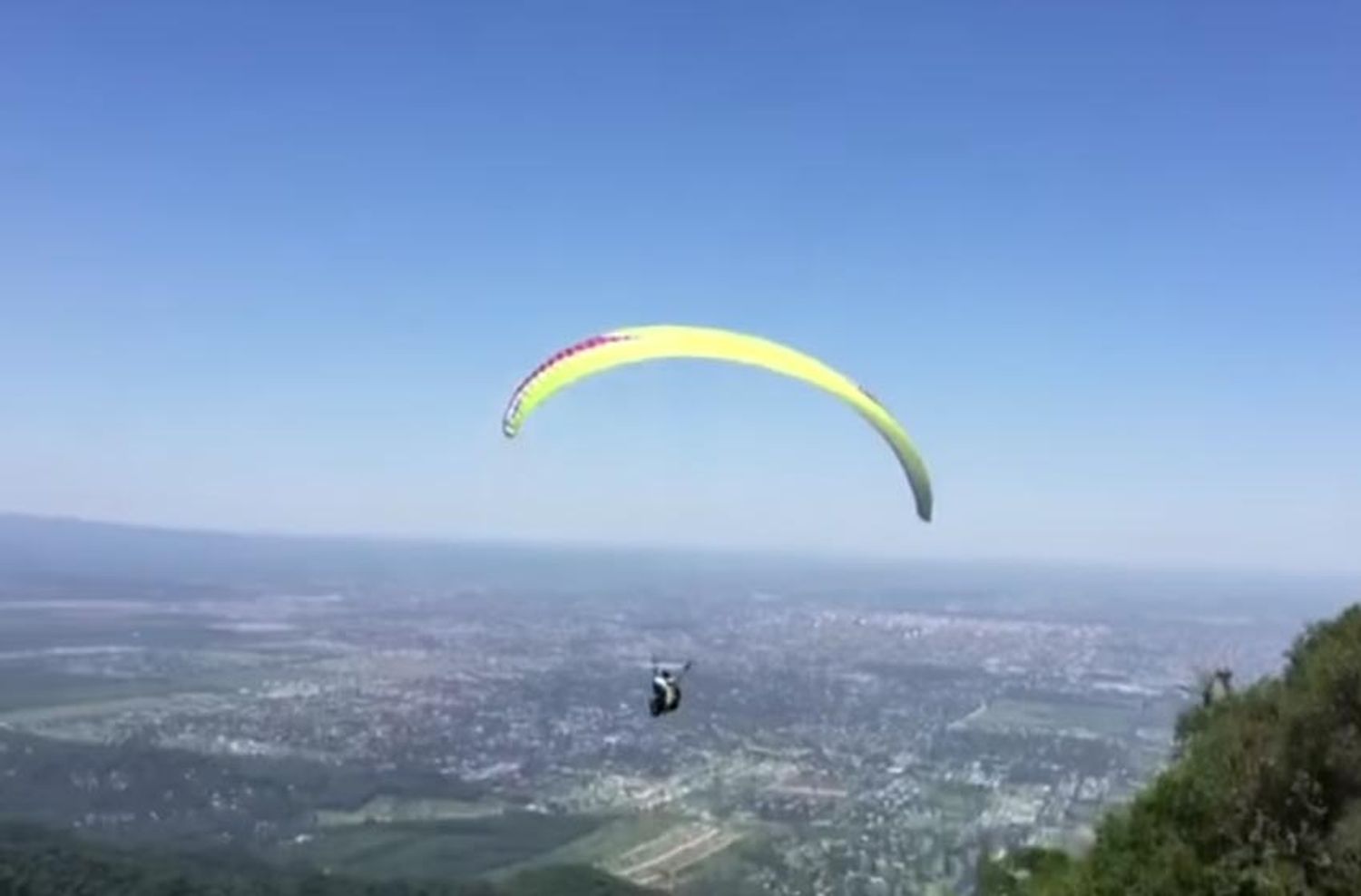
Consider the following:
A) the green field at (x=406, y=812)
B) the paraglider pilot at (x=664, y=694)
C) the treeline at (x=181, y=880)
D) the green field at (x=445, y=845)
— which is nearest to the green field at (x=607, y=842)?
the green field at (x=445, y=845)

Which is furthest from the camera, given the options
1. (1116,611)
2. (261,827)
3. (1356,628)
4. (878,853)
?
(1116,611)

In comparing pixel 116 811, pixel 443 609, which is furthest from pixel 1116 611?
pixel 116 811

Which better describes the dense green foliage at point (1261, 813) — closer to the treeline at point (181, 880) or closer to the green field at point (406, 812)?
the treeline at point (181, 880)

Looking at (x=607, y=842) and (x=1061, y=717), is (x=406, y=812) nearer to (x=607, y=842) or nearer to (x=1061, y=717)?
(x=607, y=842)

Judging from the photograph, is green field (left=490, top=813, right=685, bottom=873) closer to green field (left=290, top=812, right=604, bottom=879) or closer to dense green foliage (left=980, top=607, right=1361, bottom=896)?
green field (left=290, top=812, right=604, bottom=879)

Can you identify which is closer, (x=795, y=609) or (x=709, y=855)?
(x=709, y=855)

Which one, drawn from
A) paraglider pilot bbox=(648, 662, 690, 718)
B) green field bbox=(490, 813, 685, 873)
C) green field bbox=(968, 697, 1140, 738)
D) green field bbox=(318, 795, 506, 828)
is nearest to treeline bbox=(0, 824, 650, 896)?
green field bbox=(490, 813, 685, 873)

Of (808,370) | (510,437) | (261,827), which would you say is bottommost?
(261,827)

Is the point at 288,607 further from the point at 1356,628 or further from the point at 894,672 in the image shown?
the point at 1356,628
